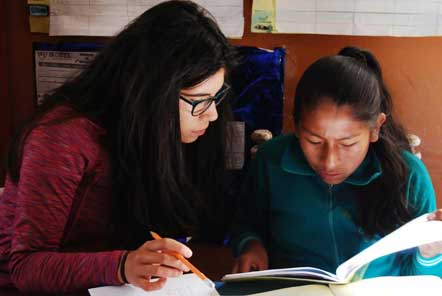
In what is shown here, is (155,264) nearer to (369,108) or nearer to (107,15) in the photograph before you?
(369,108)

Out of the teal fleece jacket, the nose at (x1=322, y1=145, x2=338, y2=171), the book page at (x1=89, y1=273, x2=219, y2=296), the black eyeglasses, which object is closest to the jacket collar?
the teal fleece jacket

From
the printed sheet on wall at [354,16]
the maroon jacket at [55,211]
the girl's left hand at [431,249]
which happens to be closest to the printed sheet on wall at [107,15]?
the printed sheet on wall at [354,16]

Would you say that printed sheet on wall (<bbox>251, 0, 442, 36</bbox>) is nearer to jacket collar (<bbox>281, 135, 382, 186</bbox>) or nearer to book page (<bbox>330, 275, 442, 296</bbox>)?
jacket collar (<bbox>281, 135, 382, 186</bbox>)

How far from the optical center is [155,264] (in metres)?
0.84

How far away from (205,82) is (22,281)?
1.61ft

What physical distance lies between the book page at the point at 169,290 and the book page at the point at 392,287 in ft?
0.74

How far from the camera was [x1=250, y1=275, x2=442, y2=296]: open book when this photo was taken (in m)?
0.89

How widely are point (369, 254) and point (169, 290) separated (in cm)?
35

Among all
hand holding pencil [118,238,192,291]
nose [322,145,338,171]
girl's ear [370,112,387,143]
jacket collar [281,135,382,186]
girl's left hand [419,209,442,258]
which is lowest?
girl's left hand [419,209,442,258]

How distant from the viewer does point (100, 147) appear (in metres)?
1.02

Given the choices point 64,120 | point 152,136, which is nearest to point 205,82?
point 152,136

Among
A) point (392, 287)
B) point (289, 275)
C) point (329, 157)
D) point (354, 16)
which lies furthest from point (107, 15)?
point (392, 287)

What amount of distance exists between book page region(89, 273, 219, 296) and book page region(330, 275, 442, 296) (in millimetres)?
224

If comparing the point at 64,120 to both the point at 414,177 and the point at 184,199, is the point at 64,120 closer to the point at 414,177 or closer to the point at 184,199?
the point at 184,199
